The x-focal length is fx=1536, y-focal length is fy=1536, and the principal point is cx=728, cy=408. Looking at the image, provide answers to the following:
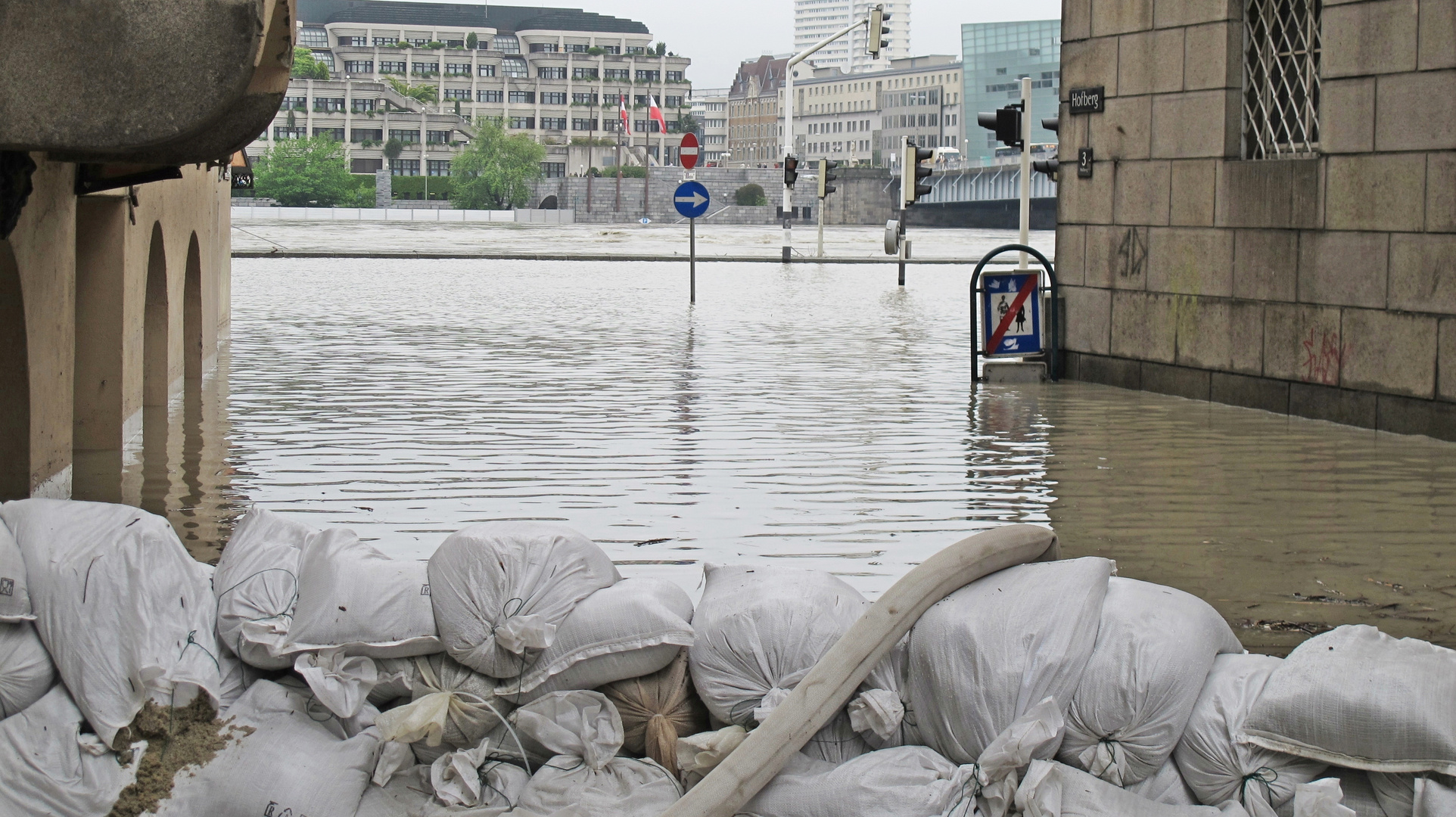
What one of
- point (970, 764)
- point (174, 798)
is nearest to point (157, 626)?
point (174, 798)

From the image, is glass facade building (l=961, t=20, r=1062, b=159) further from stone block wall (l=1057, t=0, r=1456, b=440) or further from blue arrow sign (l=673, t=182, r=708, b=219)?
stone block wall (l=1057, t=0, r=1456, b=440)

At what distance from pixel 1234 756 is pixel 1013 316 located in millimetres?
8736

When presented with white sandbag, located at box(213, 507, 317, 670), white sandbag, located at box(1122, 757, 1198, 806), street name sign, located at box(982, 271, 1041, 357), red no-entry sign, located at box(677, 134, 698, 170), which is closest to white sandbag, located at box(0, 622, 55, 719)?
white sandbag, located at box(213, 507, 317, 670)

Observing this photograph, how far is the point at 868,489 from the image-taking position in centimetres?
709

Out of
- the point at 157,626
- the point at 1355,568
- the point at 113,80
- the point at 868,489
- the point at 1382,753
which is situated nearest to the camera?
the point at 1382,753

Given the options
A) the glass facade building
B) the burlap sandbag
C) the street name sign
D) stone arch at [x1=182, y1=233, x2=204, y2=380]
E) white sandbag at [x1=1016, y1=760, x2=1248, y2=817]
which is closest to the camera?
white sandbag at [x1=1016, y1=760, x2=1248, y2=817]

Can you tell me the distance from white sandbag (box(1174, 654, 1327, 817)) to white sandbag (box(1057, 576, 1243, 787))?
3 centimetres

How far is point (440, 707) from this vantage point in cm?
356

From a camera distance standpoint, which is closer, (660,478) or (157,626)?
(157,626)

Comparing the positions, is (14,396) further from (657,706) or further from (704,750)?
(704,750)

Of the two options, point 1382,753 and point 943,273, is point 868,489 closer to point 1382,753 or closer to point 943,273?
point 1382,753

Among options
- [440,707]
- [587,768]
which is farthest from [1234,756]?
[440,707]

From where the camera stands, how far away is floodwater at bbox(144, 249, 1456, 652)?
5661mm

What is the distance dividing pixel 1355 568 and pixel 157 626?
4.06m
